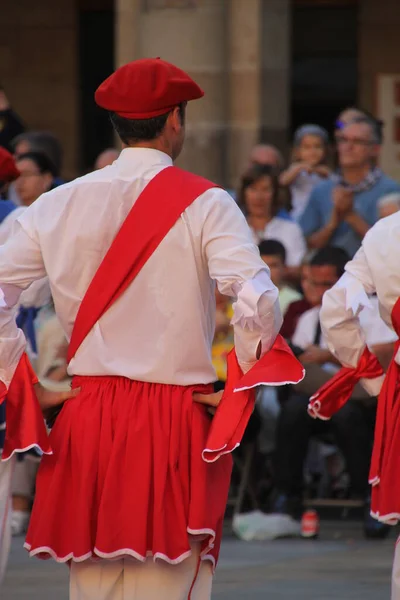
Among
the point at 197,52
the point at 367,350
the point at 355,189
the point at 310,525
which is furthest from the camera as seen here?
the point at 197,52

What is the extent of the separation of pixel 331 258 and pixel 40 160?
5.50 feet

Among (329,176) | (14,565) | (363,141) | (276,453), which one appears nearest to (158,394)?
(14,565)

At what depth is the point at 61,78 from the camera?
16.1 meters

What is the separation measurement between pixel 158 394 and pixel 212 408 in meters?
0.19

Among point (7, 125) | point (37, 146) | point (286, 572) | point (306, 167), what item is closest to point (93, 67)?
point (7, 125)

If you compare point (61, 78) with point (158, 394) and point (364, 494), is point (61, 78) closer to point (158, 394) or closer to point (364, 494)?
point (364, 494)

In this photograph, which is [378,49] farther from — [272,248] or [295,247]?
[272,248]

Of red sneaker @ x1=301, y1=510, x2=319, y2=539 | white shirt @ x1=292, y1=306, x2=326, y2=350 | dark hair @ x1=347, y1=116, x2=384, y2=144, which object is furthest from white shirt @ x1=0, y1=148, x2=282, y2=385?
dark hair @ x1=347, y1=116, x2=384, y2=144

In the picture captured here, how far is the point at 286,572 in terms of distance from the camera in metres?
8.16

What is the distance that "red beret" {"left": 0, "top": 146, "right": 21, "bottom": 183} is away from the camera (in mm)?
6906

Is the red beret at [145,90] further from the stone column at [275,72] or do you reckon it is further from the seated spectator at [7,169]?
the stone column at [275,72]

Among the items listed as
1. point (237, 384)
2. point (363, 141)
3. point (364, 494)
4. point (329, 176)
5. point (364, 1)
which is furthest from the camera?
point (364, 1)

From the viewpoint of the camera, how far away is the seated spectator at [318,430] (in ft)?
30.3

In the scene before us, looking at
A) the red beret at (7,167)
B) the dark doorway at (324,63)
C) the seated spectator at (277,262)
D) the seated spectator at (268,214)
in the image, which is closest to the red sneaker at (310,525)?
the seated spectator at (277,262)
